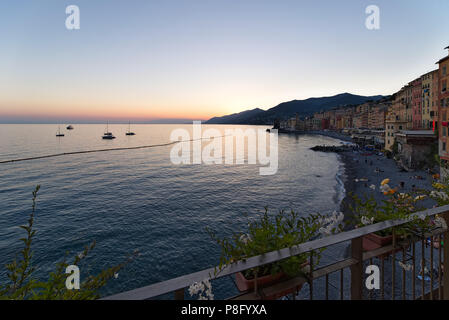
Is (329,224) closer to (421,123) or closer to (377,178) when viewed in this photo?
(377,178)

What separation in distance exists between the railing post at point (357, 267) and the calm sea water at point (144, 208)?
1489 centimetres

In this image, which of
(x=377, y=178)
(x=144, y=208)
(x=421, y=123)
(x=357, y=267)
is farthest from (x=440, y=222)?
(x=421, y=123)

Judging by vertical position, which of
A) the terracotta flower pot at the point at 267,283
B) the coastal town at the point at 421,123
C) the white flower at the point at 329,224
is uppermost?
the coastal town at the point at 421,123

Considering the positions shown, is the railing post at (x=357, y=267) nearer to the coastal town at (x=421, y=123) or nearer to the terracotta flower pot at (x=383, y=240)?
the terracotta flower pot at (x=383, y=240)

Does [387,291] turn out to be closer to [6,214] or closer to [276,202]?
[276,202]

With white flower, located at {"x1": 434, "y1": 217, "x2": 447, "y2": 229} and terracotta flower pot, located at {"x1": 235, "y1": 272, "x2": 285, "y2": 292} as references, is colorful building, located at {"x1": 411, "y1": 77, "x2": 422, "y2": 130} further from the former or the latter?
terracotta flower pot, located at {"x1": 235, "y1": 272, "x2": 285, "y2": 292}

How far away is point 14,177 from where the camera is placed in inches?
1797

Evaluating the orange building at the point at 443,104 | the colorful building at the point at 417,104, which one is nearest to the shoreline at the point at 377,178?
the orange building at the point at 443,104

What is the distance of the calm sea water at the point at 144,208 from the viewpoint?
19.6m

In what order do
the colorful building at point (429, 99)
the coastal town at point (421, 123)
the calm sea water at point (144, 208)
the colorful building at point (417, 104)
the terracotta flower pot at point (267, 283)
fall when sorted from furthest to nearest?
the colorful building at point (417, 104), the colorful building at point (429, 99), the coastal town at point (421, 123), the calm sea water at point (144, 208), the terracotta flower pot at point (267, 283)

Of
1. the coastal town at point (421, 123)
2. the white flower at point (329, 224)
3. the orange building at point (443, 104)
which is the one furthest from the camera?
the coastal town at point (421, 123)

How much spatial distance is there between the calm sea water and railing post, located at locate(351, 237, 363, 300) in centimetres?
1489

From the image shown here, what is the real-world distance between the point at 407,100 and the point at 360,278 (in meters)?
74.7
